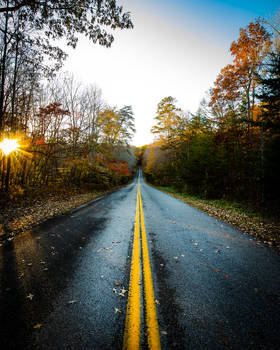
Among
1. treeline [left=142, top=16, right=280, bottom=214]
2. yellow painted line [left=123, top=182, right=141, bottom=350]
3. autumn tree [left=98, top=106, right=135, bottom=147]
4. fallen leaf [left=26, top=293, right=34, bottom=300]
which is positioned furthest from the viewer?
autumn tree [left=98, top=106, right=135, bottom=147]

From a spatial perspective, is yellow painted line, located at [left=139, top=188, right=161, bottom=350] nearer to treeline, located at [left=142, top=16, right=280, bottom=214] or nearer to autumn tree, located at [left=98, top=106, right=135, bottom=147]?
treeline, located at [left=142, top=16, right=280, bottom=214]

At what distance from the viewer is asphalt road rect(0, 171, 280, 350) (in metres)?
1.64

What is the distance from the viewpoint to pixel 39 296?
2.21 meters

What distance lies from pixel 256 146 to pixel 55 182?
638 inches

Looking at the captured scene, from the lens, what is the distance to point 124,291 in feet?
7.70

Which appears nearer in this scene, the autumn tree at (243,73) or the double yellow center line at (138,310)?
the double yellow center line at (138,310)

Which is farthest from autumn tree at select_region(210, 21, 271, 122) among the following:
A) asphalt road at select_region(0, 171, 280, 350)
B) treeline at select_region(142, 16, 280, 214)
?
asphalt road at select_region(0, 171, 280, 350)

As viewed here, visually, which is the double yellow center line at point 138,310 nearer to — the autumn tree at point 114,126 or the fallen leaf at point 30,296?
the fallen leaf at point 30,296

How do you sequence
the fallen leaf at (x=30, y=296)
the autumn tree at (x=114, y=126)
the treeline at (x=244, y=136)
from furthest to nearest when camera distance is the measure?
the autumn tree at (x=114, y=126) → the treeline at (x=244, y=136) → the fallen leaf at (x=30, y=296)

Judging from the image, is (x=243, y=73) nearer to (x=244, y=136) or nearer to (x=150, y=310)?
(x=244, y=136)

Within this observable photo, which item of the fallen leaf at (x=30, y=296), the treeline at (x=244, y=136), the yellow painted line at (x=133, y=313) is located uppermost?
the treeline at (x=244, y=136)

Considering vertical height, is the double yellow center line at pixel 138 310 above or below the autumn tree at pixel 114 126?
below

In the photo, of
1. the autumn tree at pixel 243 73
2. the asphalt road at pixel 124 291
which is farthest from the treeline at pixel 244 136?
the asphalt road at pixel 124 291

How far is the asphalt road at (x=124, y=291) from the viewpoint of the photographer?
164 cm
